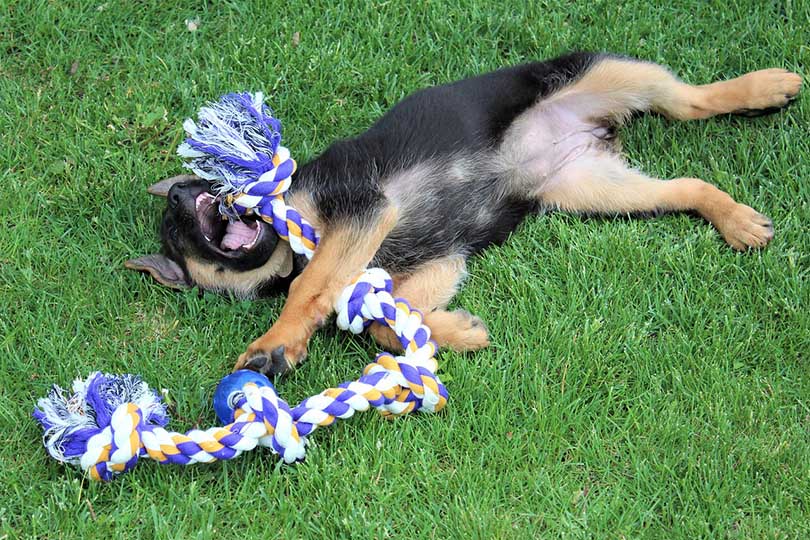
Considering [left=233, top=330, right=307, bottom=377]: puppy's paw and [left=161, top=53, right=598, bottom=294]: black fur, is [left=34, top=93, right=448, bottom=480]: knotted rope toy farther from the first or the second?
[left=161, top=53, right=598, bottom=294]: black fur

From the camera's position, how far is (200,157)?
3824 mm

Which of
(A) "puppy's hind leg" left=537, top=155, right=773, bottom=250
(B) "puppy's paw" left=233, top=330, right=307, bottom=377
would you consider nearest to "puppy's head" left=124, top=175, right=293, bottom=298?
(B) "puppy's paw" left=233, top=330, right=307, bottom=377

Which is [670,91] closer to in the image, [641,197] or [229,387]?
[641,197]

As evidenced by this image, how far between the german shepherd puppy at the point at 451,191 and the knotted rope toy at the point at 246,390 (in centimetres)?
17

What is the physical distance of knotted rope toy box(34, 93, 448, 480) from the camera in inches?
128

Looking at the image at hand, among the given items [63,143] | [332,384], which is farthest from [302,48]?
[332,384]

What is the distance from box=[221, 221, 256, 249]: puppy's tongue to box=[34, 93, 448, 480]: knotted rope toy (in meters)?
0.10

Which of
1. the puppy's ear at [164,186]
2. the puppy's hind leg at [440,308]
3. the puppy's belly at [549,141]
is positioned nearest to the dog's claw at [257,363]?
the puppy's hind leg at [440,308]

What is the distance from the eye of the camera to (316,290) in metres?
3.75

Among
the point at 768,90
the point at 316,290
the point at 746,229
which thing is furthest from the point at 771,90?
the point at 316,290

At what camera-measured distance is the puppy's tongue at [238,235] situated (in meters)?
4.07

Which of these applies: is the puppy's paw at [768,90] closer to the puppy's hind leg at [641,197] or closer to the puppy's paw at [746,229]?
the puppy's hind leg at [641,197]

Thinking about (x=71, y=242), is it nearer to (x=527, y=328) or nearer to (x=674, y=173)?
(x=527, y=328)

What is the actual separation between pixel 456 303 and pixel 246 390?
116 centimetres
